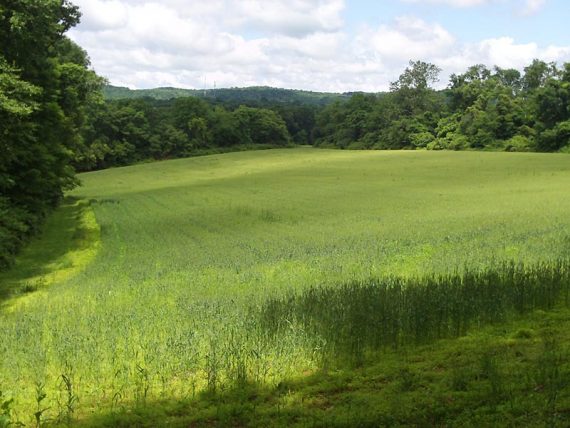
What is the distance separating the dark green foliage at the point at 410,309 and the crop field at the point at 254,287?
4 cm

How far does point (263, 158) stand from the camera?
356 ft

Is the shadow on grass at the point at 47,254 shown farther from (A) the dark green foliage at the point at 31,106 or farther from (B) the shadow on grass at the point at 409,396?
(B) the shadow on grass at the point at 409,396

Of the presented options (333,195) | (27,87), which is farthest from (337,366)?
(333,195)

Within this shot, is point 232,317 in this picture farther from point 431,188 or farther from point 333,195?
point 431,188

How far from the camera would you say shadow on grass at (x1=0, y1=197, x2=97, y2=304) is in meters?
23.0

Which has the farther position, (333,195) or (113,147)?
(113,147)

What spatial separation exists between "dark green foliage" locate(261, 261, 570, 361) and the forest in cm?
1566

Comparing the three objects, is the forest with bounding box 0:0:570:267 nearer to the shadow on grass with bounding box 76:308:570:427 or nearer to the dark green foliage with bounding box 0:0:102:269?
the dark green foliage with bounding box 0:0:102:269

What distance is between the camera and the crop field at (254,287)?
372 inches

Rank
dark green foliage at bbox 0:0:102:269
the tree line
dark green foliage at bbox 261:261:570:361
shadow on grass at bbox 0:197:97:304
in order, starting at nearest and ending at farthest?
dark green foliage at bbox 261:261:570:361, shadow on grass at bbox 0:197:97:304, dark green foliage at bbox 0:0:102:269, the tree line

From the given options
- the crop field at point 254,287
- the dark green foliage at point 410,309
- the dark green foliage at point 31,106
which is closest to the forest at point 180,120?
the dark green foliage at point 31,106


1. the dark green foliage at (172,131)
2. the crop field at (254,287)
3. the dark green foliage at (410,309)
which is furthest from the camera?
the dark green foliage at (172,131)

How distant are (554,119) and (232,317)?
→ 99.3 m

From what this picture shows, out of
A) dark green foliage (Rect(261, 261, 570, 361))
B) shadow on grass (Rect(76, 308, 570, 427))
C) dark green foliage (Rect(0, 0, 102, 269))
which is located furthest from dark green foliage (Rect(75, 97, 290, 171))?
shadow on grass (Rect(76, 308, 570, 427))
